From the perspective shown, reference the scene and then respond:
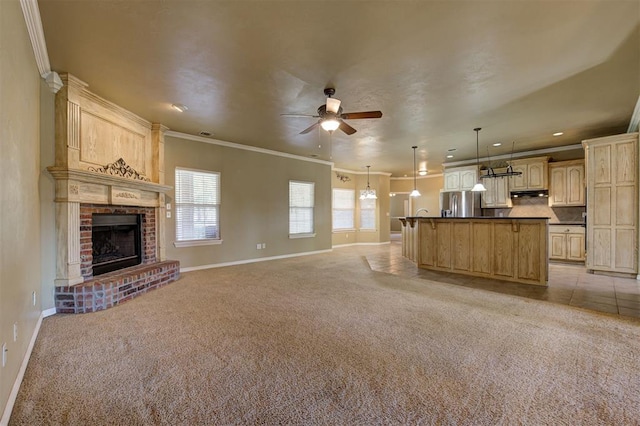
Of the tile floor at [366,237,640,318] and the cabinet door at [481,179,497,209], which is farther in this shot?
the cabinet door at [481,179,497,209]

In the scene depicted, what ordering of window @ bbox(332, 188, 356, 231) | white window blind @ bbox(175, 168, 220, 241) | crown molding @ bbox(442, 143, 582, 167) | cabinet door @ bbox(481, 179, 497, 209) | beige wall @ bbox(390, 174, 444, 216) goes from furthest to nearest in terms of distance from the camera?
beige wall @ bbox(390, 174, 444, 216)
window @ bbox(332, 188, 356, 231)
cabinet door @ bbox(481, 179, 497, 209)
crown molding @ bbox(442, 143, 582, 167)
white window blind @ bbox(175, 168, 220, 241)

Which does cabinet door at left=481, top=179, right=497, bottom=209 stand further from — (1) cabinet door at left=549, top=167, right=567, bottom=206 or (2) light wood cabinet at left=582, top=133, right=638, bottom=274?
(2) light wood cabinet at left=582, top=133, right=638, bottom=274

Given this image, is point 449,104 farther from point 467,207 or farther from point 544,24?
point 467,207

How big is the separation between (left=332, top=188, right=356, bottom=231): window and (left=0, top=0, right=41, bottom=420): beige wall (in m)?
8.13

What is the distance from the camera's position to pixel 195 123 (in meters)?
5.15

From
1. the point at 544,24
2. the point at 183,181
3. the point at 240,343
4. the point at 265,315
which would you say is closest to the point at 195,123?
the point at 183,181

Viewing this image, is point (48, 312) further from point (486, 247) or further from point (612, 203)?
point (612, 203)

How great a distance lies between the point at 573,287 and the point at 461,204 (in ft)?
13.0

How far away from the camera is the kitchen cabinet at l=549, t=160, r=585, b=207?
21.2 feet

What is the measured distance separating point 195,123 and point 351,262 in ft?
14.9

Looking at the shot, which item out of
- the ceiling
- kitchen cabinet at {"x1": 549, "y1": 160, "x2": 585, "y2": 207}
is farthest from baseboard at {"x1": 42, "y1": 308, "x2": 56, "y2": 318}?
kitchen cabinet at {"x1": 549, "y1": 160, "x2": 585, "y2": 207}

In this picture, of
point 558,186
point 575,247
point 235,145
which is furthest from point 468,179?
point 235,145

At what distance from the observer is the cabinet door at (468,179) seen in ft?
26.5

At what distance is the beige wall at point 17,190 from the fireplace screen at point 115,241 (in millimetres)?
1239
